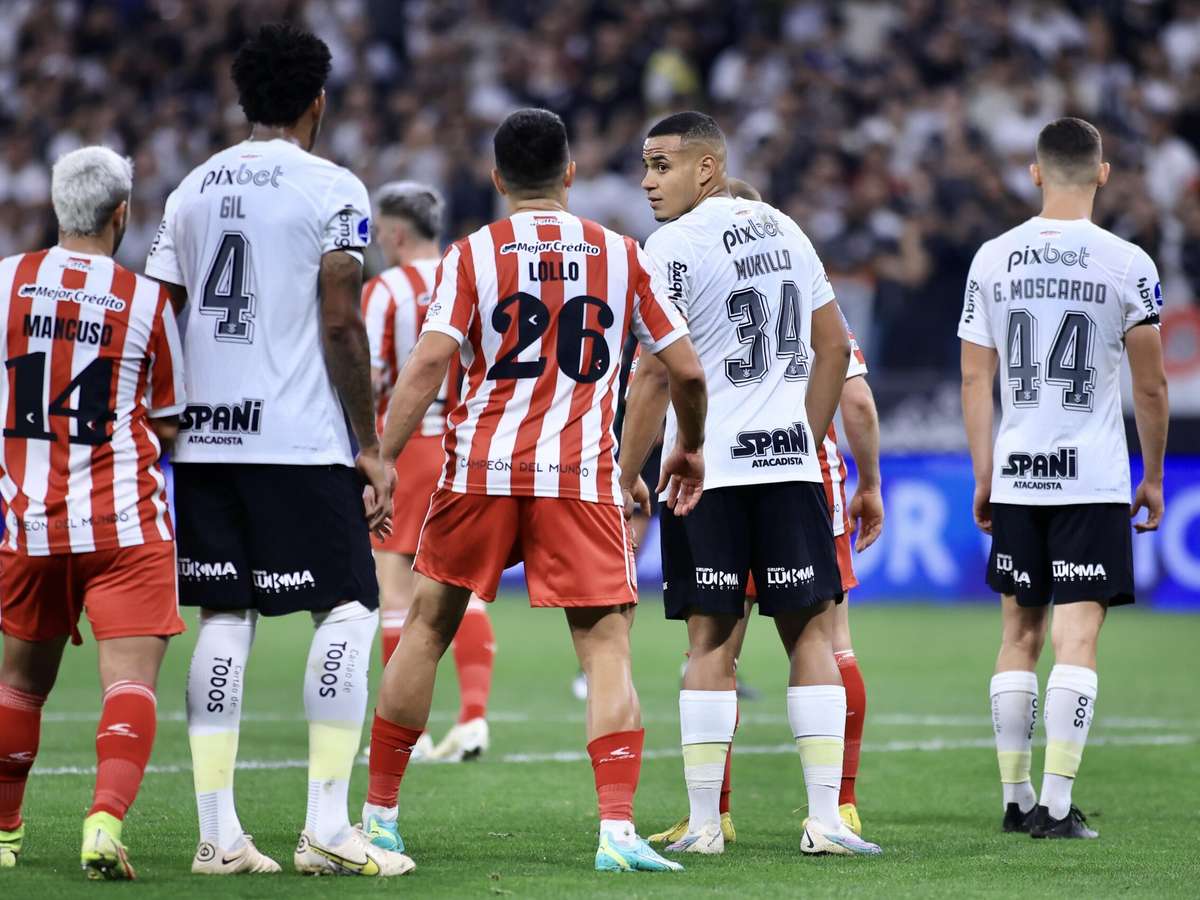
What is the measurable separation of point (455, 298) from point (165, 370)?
3.04 feet

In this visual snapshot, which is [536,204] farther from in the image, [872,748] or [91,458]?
[872,748]

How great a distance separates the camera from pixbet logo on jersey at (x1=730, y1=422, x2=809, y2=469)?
6.11m

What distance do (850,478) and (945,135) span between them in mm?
4953

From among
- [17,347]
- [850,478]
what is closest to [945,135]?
[850,478]

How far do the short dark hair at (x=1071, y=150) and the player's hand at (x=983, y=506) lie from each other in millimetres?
1258

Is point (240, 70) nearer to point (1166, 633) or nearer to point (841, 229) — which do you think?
point (1166, 633)

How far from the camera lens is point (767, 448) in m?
6.12

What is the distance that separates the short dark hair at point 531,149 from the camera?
18.8ft

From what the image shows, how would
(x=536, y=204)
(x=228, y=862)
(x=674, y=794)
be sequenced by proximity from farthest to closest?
(x=674, y=794) → (x=536, y=204) → (x=228, y=862)

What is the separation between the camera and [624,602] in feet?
18.8

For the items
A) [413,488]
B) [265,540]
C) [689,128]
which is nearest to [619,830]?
[265,540]

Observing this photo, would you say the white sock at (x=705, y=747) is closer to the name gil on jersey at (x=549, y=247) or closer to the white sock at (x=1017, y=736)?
the white sock at (x=1017, y=736)

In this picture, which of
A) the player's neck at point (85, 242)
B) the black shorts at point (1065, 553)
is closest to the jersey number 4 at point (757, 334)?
the black shorts at point (1065, 553)

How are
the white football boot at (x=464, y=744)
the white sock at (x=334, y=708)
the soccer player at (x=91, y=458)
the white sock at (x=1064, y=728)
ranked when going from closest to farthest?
the soccer player at (x=91, y=458) → the white sock at (x=334, y=708) → the white sock at (x=1064, y=728) → the white football boot at (x=464, y=744)
